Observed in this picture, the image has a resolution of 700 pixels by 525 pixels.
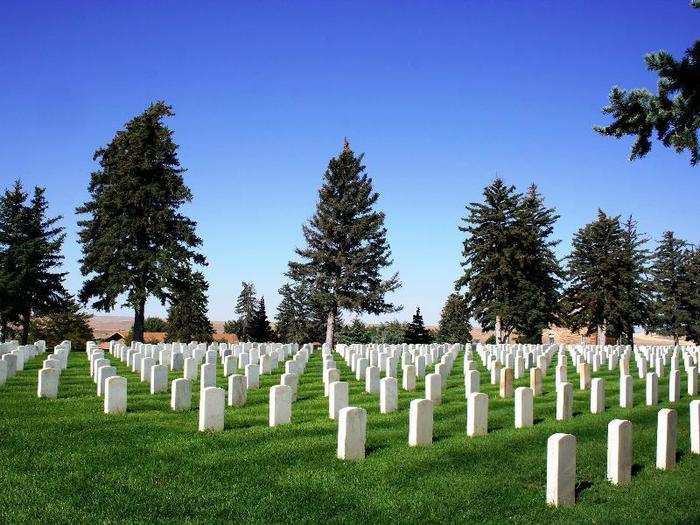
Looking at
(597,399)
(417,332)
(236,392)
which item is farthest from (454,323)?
(236,392)

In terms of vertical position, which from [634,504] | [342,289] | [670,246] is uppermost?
[670,246]

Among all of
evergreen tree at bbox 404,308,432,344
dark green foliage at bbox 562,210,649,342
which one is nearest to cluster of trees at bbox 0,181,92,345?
evergreen tree at bbox 404,308,432,344

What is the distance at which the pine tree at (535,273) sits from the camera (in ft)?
165

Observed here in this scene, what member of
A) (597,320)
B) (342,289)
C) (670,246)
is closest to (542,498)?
(342,289)

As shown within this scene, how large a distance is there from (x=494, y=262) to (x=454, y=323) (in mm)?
15506

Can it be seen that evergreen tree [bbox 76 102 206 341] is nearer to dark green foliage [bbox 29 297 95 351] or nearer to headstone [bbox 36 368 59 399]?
dark green foliage [bbox 29 297 95 351]

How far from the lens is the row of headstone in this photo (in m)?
7.24

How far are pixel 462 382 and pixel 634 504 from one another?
459 inches

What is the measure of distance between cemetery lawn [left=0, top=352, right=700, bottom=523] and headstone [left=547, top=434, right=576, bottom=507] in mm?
180

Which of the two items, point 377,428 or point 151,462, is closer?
point 151,462

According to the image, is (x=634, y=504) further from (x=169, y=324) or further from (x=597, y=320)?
(x=169, y=324)

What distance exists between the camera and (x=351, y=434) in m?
8.89

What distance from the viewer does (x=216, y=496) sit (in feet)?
23.1

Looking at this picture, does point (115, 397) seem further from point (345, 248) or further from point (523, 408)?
point (345, 248)
